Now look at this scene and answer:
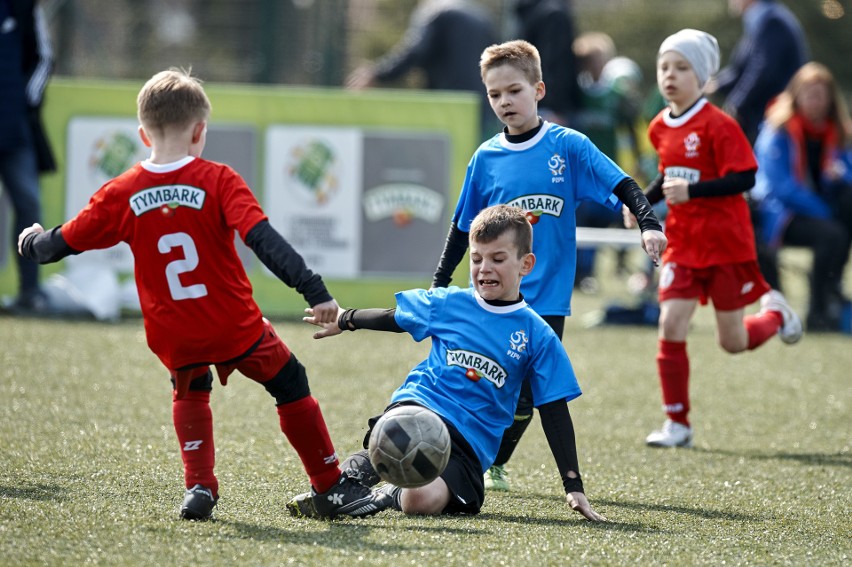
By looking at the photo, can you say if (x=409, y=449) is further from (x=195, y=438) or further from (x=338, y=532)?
(x=195, y=438)

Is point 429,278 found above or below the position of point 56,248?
below

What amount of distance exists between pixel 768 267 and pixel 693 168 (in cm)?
452

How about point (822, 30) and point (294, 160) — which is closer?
point (294, 160)

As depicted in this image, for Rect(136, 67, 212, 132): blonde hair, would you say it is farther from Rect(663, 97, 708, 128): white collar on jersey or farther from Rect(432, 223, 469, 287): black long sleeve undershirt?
Rect(663, 97, 708, 128): white collar on jersey

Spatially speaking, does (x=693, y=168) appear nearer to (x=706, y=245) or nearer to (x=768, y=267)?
(x=706, y=245)

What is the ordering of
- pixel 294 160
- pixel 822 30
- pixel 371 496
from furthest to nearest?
→ 1. pixel 822 30
2. pixel 294 160
3. pixel 371 496

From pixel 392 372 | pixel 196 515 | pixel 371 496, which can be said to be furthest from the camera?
pixel 392 372

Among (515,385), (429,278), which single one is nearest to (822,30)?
(429,278)

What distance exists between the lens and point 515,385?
4449 millimetres

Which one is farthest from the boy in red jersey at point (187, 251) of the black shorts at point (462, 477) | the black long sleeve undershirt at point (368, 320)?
the black shorts at point (462, 477)

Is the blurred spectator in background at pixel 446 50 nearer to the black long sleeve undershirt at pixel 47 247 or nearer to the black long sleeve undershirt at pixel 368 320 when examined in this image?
the black long sleeve undershirt at pixel 368 320

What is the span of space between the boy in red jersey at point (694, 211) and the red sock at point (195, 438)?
257 cm

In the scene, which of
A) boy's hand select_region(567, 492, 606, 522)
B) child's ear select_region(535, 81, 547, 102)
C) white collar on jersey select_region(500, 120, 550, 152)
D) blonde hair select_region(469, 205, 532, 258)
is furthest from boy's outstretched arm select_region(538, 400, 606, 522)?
child's ear select_region(535, 81, 547, 102)

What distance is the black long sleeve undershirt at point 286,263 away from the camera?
151 inches
